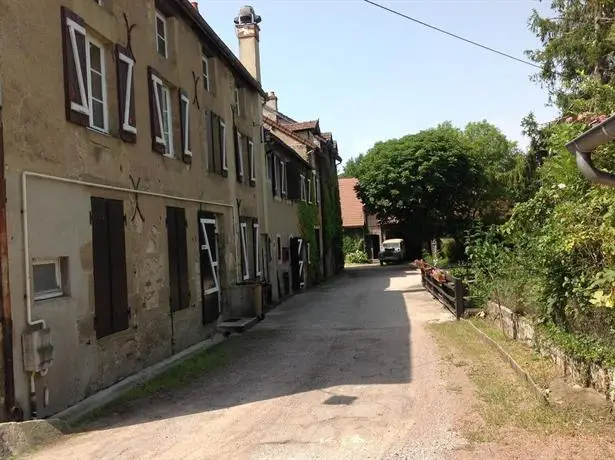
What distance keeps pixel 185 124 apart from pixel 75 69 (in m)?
4.14

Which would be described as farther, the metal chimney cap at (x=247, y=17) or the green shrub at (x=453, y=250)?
the green shrub at (x=453, y=250)

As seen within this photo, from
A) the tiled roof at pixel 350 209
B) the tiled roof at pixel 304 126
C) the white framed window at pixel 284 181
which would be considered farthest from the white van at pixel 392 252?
the white framed window at pixel 284 181

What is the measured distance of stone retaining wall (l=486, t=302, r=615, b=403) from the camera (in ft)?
19.0

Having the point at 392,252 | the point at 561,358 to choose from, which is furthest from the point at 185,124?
the point at 392,252

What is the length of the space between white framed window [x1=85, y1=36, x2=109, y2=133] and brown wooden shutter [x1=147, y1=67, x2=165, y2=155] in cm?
142

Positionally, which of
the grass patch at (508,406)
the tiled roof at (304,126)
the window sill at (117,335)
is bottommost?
the grass patch at (508,406)

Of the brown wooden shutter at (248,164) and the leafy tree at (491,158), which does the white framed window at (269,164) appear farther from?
the leafy tree at (491,158)

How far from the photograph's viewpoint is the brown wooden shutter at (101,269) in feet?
25.1

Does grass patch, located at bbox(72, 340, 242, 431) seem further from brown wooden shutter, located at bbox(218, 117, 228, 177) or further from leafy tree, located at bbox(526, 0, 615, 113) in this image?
leafy tree, located at bbox(526, 0, 615, 113)

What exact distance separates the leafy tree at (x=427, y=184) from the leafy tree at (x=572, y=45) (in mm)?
14797

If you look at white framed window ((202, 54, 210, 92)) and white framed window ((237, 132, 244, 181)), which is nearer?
white framed window ((202, 54, 210, 92))

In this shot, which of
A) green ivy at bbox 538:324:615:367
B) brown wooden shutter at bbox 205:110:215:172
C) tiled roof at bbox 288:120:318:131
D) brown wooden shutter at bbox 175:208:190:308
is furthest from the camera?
tiled roof at bbox 288:120:318:131

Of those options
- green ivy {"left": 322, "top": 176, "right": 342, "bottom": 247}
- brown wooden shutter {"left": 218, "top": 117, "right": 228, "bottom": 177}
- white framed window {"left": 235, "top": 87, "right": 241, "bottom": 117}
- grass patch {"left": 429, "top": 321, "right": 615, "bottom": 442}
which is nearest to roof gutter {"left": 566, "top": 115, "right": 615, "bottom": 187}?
grass patch {"left": 429, "top": 321, "right": 615, "bottom": 442}

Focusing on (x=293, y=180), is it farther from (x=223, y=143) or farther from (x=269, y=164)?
(x=223, y=143)
